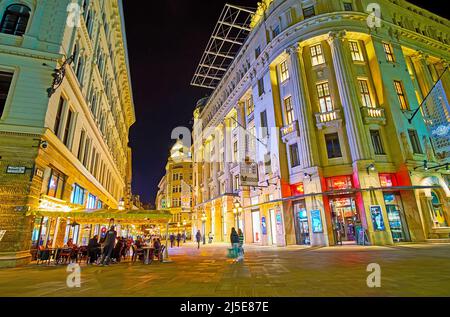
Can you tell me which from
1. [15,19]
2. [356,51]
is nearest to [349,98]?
[356,51]

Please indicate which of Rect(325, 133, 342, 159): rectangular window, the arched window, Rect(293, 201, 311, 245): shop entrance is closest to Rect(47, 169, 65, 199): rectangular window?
the arched window

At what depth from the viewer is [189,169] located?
75625 millimetres

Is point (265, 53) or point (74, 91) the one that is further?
point (265, 53)

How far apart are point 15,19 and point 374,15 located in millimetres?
30169

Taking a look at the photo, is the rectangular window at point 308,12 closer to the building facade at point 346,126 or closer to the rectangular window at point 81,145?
the building facade at point 346,126

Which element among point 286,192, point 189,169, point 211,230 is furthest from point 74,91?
point 189,169

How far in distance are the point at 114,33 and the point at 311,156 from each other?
26620mm

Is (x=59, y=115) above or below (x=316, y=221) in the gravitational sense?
above

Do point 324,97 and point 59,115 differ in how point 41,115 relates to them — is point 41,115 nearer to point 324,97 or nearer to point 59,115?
point 59,115

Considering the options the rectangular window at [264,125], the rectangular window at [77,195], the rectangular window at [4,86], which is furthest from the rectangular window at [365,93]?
the rectangular window at [4,86]

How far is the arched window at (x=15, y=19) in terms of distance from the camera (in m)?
13.8

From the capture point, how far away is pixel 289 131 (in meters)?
23.1

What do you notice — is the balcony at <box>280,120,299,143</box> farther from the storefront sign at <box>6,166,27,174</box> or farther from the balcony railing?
the storefront sign at <box>6,166,27,174</box>
